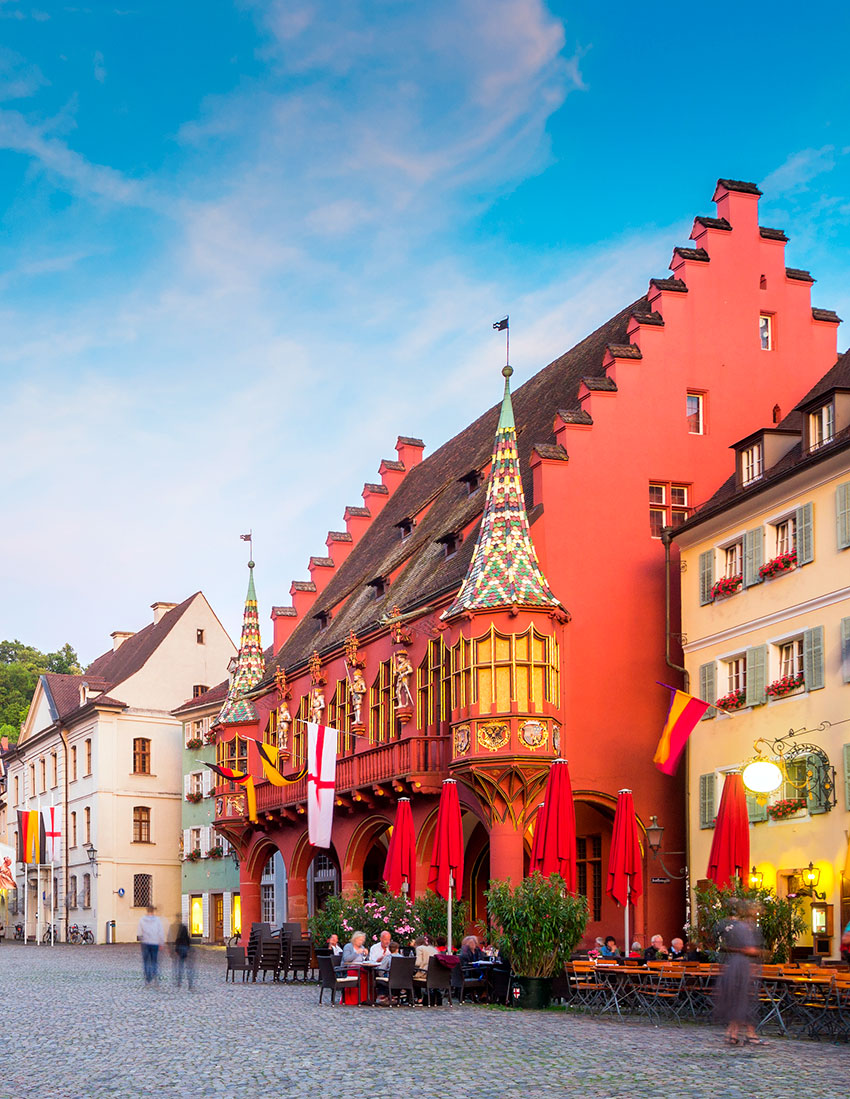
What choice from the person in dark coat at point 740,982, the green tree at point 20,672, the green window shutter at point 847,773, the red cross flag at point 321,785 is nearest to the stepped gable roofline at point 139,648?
the green tree at point 20,672

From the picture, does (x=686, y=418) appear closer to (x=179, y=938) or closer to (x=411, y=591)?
(x=411, y=591)

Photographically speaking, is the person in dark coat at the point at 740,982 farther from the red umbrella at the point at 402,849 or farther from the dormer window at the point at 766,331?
the dormer window at the point at 766,331

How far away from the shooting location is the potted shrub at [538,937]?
23.9 meters

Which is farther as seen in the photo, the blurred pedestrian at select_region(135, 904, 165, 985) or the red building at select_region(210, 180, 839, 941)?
the red building at select_region(210, 180, 839, 941)

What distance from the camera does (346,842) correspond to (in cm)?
3816

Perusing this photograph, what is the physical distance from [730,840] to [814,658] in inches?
150

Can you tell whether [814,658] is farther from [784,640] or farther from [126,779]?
[126,779]

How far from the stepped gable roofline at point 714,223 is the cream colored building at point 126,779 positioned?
124 feet

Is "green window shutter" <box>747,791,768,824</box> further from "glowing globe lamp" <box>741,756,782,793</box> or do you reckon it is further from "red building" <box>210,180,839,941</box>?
"red building" <box>210,180,839,941</box>

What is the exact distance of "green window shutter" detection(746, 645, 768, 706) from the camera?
28.4 metres

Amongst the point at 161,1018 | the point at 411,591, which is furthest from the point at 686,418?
the point at 161,1018

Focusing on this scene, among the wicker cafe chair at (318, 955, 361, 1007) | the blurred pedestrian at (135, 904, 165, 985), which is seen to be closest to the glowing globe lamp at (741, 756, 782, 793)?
the wicker cafe chair at (318, 955, 361, 1007)

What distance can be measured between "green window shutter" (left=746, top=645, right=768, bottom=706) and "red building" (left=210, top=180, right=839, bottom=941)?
3318mm

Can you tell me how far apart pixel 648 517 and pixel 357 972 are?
13158mm
